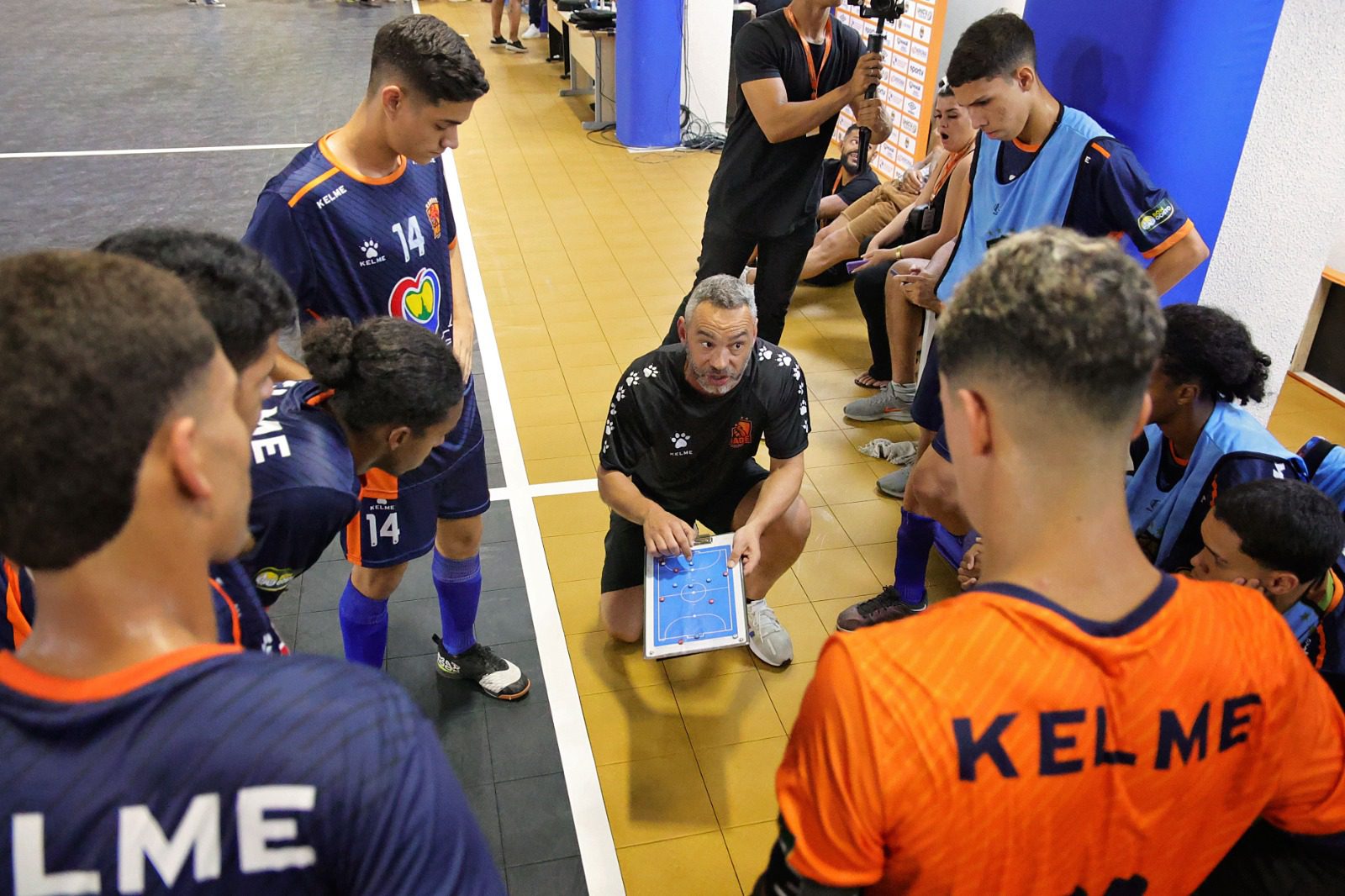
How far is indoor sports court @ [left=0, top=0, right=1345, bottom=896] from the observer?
298cm

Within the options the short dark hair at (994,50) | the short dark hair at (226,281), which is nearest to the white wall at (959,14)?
the short dark hair at (994,50)

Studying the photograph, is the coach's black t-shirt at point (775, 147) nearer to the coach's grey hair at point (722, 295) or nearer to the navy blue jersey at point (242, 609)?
the coach's grey hair at point (722, 295)

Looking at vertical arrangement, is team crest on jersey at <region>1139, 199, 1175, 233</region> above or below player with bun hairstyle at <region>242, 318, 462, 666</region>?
above

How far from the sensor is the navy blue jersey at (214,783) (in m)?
0.94

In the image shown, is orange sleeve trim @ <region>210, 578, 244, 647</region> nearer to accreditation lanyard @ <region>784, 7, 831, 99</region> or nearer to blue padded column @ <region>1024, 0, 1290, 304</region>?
blue padded column @ <region>1024, 0, 1290, 304</region>

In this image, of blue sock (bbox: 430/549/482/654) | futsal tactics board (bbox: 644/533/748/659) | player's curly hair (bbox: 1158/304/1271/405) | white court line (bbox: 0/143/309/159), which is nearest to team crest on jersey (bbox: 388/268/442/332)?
blue sock (bbox: 430/549/482/654)

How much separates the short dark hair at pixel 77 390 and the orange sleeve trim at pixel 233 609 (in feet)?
1.51

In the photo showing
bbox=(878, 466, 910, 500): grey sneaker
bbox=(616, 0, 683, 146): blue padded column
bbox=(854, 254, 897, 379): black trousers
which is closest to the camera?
bbox=(878, 466, 910, 500): grey sneaker

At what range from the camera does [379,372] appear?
2.22 metres

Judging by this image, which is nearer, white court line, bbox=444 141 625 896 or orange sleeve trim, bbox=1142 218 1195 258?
white court line, bbox=444 141 625 896

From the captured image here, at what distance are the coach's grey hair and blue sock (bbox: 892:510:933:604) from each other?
103cm

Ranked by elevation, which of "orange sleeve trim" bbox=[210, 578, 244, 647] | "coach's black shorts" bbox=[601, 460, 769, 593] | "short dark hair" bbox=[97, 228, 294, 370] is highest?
"short dark hair" bbox=[97, 228, 294, 370]

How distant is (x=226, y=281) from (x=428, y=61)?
1206 mm

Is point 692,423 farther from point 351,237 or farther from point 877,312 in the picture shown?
point 877,312
